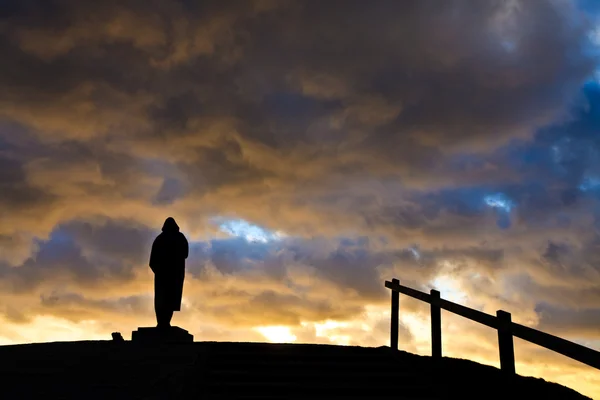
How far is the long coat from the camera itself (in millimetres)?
13453

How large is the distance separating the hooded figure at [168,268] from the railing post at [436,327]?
5.89 meters

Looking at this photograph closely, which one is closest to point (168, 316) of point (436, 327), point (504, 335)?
point (436, 327)

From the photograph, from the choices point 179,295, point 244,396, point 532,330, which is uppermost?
point 179,295

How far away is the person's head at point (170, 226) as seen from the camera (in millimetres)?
13797

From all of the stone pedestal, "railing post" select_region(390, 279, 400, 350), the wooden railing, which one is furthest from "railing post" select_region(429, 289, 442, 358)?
the stone pedestal

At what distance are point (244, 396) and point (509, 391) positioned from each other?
3371 millimetres

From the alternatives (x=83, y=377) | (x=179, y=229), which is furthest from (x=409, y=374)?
(x=179, y=229)

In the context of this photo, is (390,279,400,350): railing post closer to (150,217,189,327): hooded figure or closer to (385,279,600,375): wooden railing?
(385,279,600,375): wooden railing

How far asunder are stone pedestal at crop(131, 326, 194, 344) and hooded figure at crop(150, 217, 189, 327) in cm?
60

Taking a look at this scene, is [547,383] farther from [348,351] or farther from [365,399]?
[348,351]

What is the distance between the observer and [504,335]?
7.64 m

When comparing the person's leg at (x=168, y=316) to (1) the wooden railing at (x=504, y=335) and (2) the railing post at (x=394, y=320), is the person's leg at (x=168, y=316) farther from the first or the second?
(1) the wooden railing at (x=504, y=335)

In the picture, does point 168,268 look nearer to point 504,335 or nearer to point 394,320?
point 394,320

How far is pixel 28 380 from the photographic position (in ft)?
27.6
